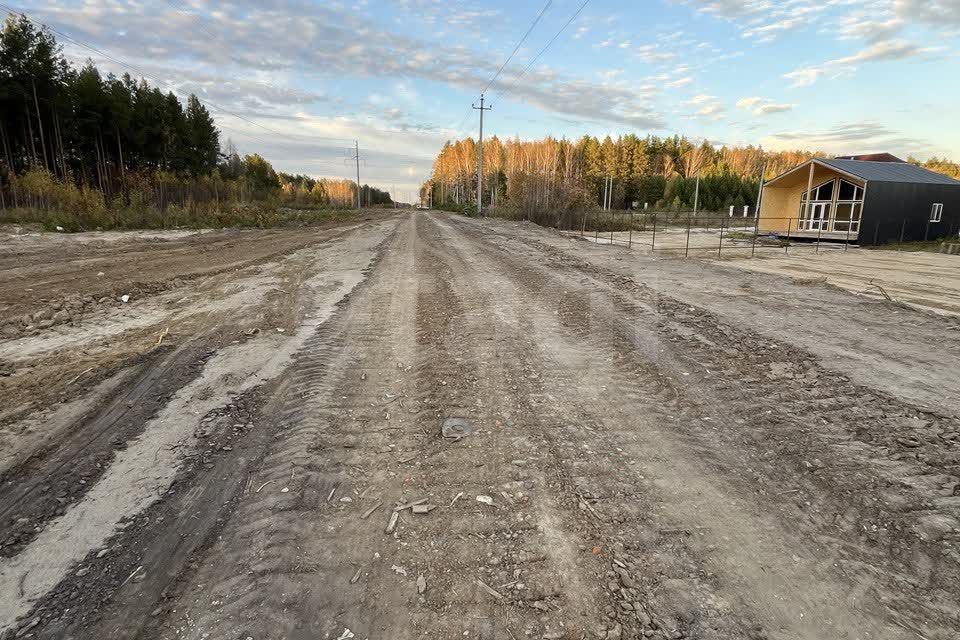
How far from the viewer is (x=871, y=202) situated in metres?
24.9

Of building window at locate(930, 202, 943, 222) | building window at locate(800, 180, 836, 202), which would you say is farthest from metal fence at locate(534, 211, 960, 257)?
building window at locate(800, 180, 836, 202)

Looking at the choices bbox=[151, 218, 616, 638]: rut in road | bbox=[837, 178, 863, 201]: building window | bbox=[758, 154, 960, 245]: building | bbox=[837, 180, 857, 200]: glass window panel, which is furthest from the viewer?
bbox=[837, 180, 857, 200]: glass window panel

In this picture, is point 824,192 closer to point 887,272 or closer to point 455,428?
point 887,272

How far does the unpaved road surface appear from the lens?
2189mm

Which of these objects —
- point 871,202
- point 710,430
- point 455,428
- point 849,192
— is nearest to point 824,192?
point 849,192

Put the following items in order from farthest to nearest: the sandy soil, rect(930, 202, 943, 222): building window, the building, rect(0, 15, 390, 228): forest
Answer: rect(930, 202, 943, 222): building window, the building, rect(0, 15, 390, 228): forest, the sandy soil

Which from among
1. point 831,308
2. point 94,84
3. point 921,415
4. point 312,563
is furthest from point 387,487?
point 94,84

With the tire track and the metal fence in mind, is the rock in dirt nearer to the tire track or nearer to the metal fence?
the tire track

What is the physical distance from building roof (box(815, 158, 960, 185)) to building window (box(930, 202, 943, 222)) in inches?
51.8

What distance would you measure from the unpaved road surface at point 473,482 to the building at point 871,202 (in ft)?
75.6

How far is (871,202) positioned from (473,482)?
101 feet

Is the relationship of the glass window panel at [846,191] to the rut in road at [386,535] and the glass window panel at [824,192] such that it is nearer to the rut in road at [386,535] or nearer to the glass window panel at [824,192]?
the glass window panel at [824,192]

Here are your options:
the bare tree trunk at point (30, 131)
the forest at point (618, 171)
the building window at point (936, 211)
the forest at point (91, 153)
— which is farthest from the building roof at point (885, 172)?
the bare tree trunk at point (30, 131)

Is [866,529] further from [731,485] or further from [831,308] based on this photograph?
[831,308]
